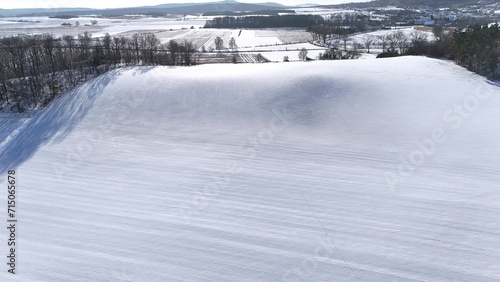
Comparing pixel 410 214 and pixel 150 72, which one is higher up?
pixel 150 72

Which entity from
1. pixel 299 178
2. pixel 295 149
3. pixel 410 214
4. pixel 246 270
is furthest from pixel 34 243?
pixel 410 214

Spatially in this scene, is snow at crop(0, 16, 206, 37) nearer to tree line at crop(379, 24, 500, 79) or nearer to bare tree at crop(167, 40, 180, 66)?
bare tree at crop(167, 40, 180, 66)

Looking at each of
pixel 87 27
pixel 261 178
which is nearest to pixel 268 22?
pixel 87 27

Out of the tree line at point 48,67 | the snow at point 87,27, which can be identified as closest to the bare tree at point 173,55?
the tree line at point 48,67

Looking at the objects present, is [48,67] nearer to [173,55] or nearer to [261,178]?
[173,55]

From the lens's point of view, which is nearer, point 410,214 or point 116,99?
point 410,214

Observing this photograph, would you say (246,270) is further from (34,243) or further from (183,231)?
(34,243)

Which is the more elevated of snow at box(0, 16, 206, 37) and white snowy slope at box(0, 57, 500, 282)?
snow at box(0, 16, 206, 37)

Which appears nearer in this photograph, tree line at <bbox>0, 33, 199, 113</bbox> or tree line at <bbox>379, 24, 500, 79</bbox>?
tree line at <bbox>379, 24, 500, 79</bbox>

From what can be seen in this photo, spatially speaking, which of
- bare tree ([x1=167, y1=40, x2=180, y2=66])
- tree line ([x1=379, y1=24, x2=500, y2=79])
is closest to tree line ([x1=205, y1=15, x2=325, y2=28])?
bare tree ([x1=167, y1=40, x2=180, y2=66])
